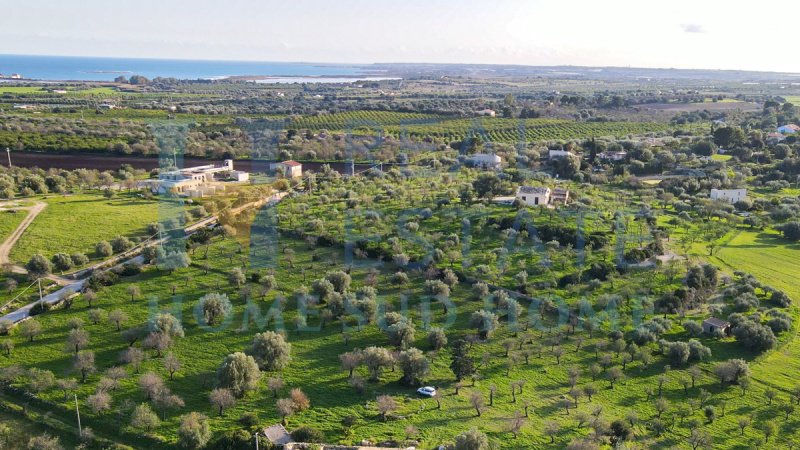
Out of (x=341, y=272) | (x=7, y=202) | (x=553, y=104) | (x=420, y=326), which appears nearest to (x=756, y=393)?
(x=420, y=326)

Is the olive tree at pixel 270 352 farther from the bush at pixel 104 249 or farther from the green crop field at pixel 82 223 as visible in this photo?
the green crop field at pixel 82 223

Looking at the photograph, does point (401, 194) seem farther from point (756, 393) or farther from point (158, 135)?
point (158, 135)

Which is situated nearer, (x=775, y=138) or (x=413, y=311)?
(x=413, y=311)

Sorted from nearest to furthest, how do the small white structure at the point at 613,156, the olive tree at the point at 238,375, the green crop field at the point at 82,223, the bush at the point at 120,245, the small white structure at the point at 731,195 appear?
the olive tree at the point at 238,375 → the bush at the point at 120,245 → the green crop field at the point at 82,223 → the small white structure at the point at 731,195 → the small white structure at the point at 613,156

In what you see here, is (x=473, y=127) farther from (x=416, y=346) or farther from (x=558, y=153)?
(x=416, y=346)

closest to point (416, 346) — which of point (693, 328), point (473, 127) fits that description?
point (693, 328)

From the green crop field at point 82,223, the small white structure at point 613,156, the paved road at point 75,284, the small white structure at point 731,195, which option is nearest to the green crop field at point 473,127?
the small white structure at point 613,156
